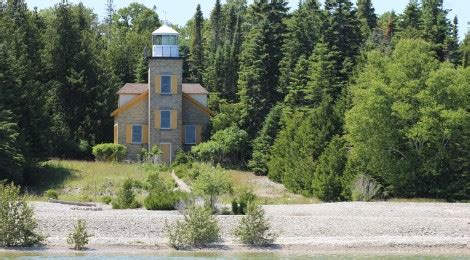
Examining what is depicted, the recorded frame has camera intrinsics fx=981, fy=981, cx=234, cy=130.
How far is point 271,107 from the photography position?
58.4 meters

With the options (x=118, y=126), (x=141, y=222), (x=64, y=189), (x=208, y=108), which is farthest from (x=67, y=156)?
(x=141, y=222)

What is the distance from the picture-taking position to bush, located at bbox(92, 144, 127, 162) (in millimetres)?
56500

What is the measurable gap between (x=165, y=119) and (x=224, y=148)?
4523mm

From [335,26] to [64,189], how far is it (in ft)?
65.6

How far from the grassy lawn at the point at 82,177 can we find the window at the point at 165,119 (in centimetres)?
513

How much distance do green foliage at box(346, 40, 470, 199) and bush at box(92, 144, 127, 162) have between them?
18048mm

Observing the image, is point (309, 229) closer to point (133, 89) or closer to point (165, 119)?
point (165, 119)

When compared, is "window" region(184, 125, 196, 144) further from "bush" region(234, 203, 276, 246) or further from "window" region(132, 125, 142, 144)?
"bush" region(234, 203, 276, 246)

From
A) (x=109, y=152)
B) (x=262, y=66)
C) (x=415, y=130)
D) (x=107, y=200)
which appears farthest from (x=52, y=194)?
(x=262, y=66)

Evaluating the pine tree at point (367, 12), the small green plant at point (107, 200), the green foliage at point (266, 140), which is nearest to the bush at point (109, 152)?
the green foliage at point (266, 140)

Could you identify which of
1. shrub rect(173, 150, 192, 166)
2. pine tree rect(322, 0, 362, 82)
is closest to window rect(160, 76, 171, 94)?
shrub rect(173, 150, 192, 166)

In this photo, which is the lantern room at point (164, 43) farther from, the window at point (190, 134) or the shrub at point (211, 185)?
the shrub at point (211, 185)

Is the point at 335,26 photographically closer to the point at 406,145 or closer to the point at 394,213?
the point at 406,145

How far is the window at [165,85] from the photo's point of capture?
58344 millimetres
